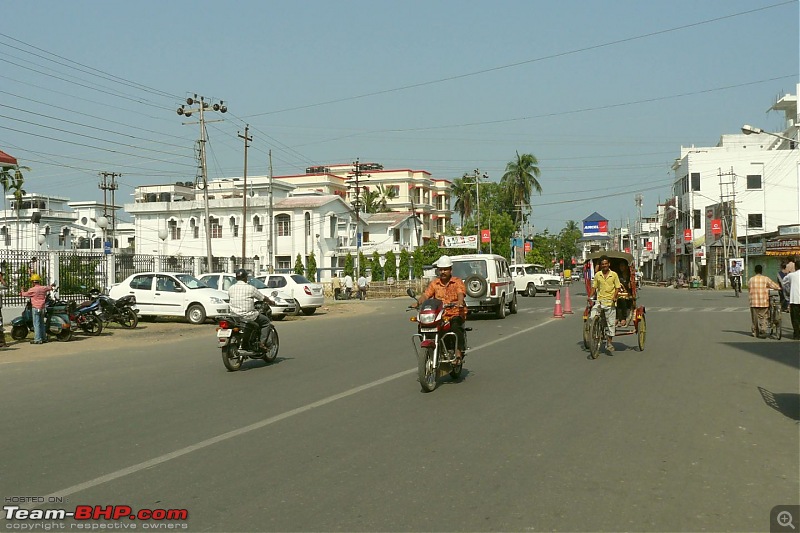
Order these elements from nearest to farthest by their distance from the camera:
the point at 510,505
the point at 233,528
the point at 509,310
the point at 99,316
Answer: the point at 233,528 < the point at 510,505 < the point at 99,316 < the point at 509,310

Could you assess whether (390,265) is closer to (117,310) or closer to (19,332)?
(117,310)

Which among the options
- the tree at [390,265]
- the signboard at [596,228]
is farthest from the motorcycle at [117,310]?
the signboard at [596,228]

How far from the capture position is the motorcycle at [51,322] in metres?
20.7

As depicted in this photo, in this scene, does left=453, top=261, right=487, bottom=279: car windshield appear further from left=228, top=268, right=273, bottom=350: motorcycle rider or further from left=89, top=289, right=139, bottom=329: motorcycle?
left=228, top=268, right=273, bottom=350: motorcycle rider

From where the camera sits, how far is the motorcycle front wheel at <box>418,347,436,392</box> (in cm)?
1051

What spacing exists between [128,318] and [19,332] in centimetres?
430

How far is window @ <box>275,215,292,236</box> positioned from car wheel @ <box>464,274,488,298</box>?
48.2 metres

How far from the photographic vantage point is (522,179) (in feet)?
312

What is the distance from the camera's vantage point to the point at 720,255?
241ft

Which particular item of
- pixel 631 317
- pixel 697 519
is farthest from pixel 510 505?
pixel 631 317

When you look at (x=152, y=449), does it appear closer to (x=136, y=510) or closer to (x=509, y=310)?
(x=136, y=510)

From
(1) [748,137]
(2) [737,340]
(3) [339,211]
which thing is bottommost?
(2) [737,340]

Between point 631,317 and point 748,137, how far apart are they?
7855 cm

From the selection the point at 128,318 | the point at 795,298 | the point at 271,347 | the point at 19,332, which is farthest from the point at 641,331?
the point at 128,318
